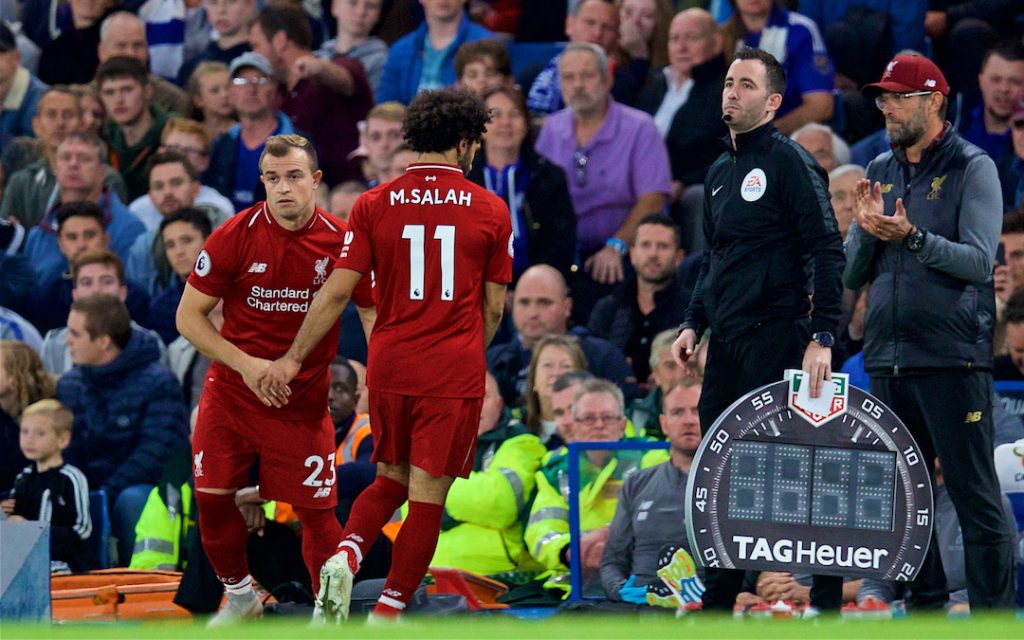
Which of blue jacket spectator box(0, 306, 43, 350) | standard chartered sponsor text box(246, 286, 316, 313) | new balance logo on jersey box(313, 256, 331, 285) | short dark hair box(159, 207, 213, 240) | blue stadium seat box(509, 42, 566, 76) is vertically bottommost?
blue jacket spectator box(0, 306, 43, 350)

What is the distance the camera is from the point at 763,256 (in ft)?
23.5

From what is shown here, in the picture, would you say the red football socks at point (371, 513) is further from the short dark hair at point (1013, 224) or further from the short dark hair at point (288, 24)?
the short dark hair at point (288, 24)

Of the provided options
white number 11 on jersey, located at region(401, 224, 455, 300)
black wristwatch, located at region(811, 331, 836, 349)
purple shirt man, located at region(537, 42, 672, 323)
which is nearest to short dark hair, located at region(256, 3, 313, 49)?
purple shirt man, located at region(537, 42, 672, 323)

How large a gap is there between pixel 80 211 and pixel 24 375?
1.72m

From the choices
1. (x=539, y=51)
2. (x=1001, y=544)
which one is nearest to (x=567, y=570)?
→ (x=1001, y=544)

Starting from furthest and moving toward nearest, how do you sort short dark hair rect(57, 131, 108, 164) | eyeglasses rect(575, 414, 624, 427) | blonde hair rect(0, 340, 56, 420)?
short dark hair rect(57, 131, 108, 164)
blonde hair rect(0, 340, 56, 420)
eyeglasses rect(575, 414, 624, 427)

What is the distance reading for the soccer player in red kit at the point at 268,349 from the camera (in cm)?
762

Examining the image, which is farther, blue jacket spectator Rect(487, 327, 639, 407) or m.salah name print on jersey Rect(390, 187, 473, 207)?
blue jacket spectator Rect(487, 327, 639, 407)

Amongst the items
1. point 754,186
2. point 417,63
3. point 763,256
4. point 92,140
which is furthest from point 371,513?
point 417,63

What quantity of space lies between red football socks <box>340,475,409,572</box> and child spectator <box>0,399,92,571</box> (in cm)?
312

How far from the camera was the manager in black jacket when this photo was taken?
706 centimetres

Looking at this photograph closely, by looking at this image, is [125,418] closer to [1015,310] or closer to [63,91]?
[63,91]

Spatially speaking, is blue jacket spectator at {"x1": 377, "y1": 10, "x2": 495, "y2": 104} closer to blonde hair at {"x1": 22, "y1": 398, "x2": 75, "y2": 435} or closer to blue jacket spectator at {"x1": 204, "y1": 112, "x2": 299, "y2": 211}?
blue jacket spectator at {"x1": 204, "y1": 112, "x2": 299, "y2": 211}

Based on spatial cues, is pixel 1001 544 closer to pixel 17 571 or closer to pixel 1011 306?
pixel 1011 306
